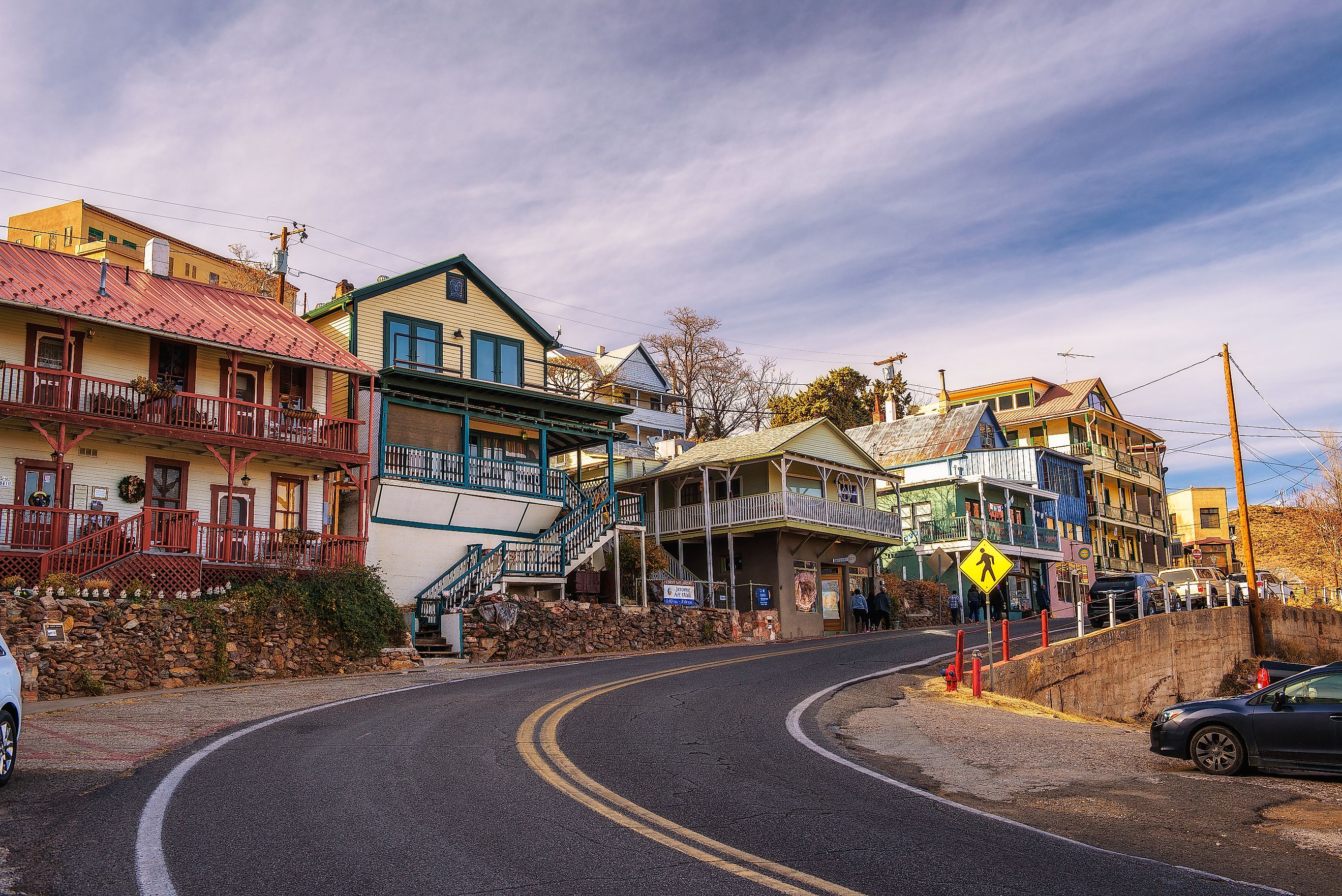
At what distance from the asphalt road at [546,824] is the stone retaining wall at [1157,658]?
10541mm

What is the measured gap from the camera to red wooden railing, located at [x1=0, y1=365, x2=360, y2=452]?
2306 centimetres

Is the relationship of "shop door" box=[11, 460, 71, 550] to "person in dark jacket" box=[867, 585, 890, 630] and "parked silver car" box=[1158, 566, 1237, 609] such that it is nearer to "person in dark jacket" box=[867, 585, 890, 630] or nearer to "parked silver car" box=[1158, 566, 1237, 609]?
"person in dark jacket" box=[867, 585, 890, 630]

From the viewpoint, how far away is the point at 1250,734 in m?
11.8

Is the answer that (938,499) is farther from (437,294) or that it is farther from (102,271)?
(102,271)

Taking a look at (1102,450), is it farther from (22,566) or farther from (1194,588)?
(22,566)

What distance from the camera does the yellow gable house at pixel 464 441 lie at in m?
29.0

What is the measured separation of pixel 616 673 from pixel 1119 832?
513 inches

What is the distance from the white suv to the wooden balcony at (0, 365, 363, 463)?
1476 centimetres

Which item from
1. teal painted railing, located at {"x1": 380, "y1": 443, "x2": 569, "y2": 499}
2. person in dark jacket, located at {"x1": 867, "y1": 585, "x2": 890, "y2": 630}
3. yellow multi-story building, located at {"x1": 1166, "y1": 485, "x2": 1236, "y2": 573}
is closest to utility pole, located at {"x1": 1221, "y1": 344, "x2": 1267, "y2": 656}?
person in dark jacket, located at {"x1": 867, "y1": 585, "x2": 890, "y2": 630}

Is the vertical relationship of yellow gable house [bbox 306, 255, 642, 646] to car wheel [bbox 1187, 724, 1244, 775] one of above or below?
above

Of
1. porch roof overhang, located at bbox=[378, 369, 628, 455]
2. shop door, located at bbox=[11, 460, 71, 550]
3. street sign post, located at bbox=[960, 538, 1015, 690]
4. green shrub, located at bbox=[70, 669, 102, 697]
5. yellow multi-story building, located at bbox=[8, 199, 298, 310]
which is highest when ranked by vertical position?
yellow multi-story building, located at bbox=[8, 199, 298, 310]

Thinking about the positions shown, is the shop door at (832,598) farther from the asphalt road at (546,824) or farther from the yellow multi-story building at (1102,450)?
the asphalt road at (546,824)

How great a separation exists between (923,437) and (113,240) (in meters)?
43.1

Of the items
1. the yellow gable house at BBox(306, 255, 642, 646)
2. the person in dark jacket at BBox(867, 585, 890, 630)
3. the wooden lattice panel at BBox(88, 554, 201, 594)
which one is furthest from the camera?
the person in dark jacket at BBox(867, 585, 890, 630)
